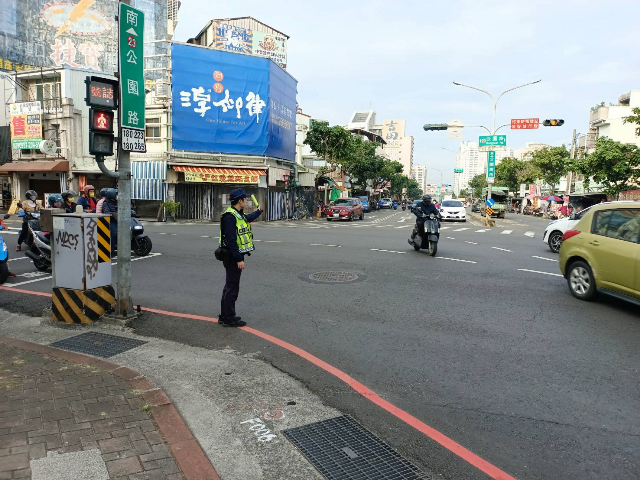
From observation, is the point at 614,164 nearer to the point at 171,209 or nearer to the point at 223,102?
the point at 223,102

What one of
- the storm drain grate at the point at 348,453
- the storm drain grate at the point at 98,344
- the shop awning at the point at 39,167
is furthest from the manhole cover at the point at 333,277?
the shop awning at the point at 39,167

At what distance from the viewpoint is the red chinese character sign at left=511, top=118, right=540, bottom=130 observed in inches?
1113

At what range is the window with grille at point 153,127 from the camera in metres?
28.7

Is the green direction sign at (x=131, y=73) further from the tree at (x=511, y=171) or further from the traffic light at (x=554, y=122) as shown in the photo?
the tree at (x=511, y=171)

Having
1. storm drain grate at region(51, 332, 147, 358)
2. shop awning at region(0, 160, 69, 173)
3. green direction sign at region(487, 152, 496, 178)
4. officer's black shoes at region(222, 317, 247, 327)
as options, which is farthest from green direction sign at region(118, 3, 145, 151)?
green direction sign at region(487, 152, 496, 178)

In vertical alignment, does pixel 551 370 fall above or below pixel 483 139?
below

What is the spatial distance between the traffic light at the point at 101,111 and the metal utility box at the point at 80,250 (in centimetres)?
95

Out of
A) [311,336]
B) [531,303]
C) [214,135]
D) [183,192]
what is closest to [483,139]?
[214,135]

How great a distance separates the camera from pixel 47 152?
89.5 feet

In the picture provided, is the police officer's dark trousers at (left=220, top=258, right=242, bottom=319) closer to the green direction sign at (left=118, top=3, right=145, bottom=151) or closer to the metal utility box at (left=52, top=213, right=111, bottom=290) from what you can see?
the metal utility box at (left=52, top=213, right=111, bottom=290)

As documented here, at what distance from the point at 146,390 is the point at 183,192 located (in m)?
26.7

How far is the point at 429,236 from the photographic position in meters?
11.8

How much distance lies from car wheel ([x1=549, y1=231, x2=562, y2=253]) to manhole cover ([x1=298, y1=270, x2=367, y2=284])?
7233 mm

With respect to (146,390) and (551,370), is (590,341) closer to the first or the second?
(551,370)
